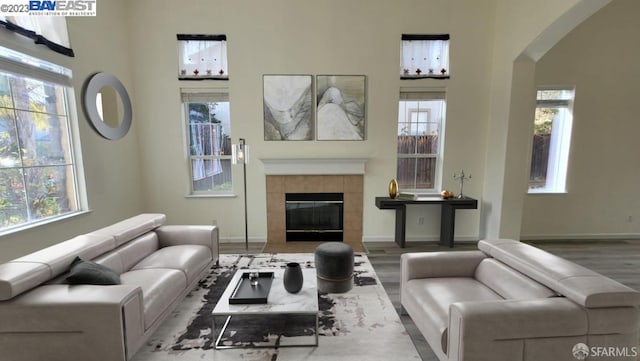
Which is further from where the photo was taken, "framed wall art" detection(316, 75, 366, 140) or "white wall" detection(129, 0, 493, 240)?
"framed wall art" detection(316, 75, 366, 140)

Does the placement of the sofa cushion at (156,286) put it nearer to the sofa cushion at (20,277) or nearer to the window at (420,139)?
the sofa cushion at (20,277)

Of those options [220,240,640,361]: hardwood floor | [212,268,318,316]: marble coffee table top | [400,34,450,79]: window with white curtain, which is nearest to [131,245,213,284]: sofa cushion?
[212,268,318,316]: marble coffee table top

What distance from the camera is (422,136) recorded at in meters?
4.75

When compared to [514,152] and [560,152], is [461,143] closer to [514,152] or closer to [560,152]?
[514,152]

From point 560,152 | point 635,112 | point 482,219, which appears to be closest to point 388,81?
point 482,219

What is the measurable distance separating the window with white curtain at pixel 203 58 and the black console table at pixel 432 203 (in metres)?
3.17

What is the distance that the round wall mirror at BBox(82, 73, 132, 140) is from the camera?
3549 mm

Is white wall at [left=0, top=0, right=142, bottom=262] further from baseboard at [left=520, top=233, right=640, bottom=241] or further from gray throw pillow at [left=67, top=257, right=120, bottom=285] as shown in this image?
baseboard at [left=520, top=233, right=640, bottom=241]

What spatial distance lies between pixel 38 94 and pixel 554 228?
23.9ft

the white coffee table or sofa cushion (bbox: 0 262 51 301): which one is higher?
sofa cushion (bbox: 0 262 51 301)

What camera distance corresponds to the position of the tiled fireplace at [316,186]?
4520 millimetres

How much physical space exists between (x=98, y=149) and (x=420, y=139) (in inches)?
183

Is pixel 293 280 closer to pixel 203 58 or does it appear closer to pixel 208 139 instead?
pixel 208 139

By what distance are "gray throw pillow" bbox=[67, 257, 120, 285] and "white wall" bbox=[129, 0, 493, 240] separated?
2635 millimetres
